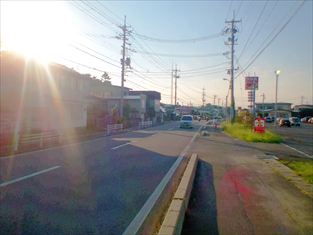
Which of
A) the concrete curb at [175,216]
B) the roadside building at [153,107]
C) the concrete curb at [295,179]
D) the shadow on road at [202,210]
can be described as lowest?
the shadow on road at [202,210]

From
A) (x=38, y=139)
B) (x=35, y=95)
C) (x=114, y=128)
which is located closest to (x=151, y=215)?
(x=38, y=139)

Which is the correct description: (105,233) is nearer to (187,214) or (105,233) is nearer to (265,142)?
(187,214)

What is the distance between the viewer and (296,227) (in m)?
6.58

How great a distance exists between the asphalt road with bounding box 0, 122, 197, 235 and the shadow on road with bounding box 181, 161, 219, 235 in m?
1.04

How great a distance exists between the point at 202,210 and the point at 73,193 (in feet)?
9.86

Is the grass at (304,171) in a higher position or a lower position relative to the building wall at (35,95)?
lower

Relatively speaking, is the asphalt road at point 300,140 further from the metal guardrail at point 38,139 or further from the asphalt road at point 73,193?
the metal guardrail at point 38,139

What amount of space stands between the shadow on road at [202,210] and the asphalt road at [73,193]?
1041 millimetres

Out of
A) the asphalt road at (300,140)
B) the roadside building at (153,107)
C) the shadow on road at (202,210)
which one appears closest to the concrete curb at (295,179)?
the shadow on road at (202,210)

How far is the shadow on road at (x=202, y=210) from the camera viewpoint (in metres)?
6.30

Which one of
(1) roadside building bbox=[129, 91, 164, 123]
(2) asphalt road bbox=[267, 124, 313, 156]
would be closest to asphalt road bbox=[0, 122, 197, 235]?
(2) asphalt road bbox=[267, 124, 313, 156]

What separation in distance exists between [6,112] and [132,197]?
22045 millimetres

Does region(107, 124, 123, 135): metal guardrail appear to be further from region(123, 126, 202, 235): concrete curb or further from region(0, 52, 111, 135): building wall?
region(123, 126, 202, 235): concrete curb

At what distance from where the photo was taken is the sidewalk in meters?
6.44
